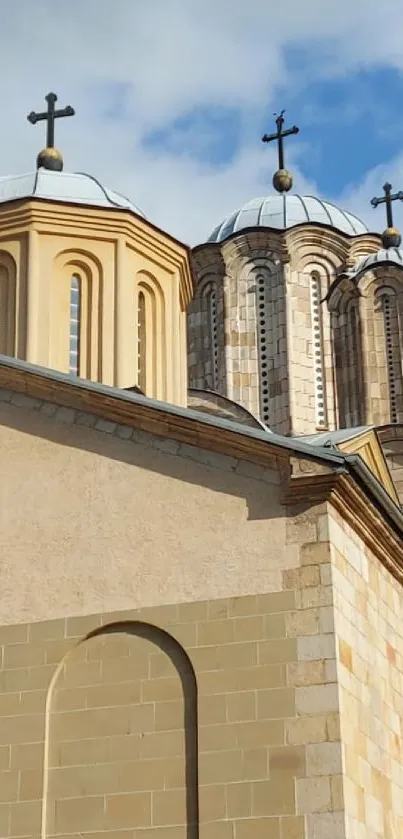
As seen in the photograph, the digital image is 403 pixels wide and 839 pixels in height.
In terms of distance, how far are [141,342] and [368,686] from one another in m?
7.86

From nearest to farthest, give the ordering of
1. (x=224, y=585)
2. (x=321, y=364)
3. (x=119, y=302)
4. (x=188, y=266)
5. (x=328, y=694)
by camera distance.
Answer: (x=328, y=694) → (x=224, y=585) → (x=119, y=302) → (x=188, y=266) → (x=321, y=364)

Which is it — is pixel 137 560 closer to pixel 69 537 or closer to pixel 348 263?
pixel 69 537

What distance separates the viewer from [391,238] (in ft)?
90.4

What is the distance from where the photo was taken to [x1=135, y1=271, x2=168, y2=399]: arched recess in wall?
18312 millimetres

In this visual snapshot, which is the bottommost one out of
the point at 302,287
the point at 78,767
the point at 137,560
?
the point at 78,767

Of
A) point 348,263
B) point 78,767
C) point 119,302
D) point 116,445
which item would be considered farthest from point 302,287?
point 78,767

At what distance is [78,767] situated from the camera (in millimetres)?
11352

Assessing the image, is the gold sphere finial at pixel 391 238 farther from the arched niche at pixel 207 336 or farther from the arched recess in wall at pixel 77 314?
the arched recess in wall at pixel 77 314

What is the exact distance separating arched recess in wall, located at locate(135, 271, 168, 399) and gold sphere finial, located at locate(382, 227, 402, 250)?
9714mm

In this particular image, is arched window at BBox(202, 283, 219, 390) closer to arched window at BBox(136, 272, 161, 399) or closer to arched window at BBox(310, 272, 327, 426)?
arched window at BBox(310, 272, 327, 426)

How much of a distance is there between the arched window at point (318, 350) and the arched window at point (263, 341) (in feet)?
2.84

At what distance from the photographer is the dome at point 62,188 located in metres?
19.2

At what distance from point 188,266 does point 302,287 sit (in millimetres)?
7235

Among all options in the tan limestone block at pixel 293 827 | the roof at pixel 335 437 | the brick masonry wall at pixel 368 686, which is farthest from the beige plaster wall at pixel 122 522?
the tan limestone block at pixel 293 827
